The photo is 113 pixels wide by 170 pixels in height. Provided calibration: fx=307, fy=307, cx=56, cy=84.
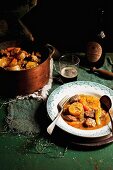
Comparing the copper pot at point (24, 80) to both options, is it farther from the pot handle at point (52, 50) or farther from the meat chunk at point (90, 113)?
the meat chunk at point (90, 113)

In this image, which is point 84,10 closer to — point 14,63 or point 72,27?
point 72,27

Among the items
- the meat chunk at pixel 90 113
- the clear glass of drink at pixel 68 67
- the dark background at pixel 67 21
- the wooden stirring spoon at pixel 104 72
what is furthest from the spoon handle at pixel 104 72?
the meat chunk at pixel 90 113

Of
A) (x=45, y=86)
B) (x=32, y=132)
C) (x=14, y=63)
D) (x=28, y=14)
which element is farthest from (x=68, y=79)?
(x=28, y=14)

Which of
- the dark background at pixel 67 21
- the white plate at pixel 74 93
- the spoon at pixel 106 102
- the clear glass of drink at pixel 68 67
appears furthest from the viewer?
the dark background at pixel 67 21

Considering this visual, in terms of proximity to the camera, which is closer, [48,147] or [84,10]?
[48,147]

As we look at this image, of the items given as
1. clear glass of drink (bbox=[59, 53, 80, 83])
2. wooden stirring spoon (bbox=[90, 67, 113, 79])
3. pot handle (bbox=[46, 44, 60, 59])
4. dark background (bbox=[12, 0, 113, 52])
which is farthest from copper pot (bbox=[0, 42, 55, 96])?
dark background (bbox=[12, 0, 113, 52])

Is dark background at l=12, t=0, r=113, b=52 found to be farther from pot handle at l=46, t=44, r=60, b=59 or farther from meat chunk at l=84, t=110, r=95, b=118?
meat chunk at l=84, t=110, r=95, b=118
